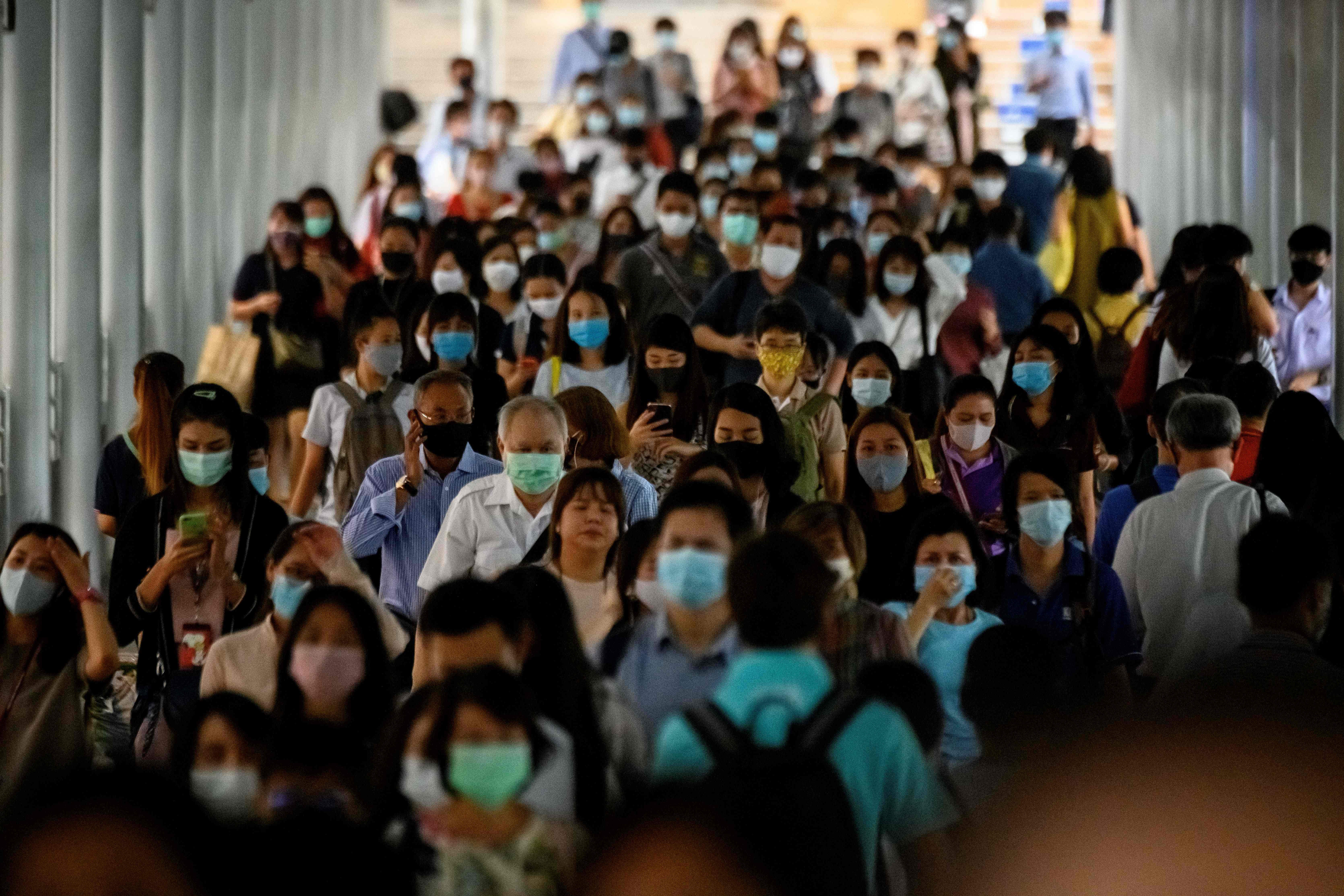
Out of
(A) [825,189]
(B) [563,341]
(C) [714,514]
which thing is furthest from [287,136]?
(C) [714,514]

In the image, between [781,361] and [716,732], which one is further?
[781,361]

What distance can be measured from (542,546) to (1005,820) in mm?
3073

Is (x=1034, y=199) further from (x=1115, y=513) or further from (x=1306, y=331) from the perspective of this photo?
(x=1115, y=513)

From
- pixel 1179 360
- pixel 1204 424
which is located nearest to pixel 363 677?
pixel 1204 424

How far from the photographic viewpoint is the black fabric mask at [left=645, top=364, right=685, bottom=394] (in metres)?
10.4

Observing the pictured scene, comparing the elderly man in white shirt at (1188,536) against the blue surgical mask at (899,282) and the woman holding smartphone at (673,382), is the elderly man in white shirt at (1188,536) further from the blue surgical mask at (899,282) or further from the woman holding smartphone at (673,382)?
the blue surgical mask at (899,282)

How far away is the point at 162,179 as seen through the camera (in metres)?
16.9

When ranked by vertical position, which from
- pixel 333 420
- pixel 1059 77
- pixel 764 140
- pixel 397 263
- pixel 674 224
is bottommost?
pixel 333 420

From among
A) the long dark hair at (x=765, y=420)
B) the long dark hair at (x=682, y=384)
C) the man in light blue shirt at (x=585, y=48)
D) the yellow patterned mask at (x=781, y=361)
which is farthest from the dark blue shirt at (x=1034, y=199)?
the long dark hair at (x=765, y=420)

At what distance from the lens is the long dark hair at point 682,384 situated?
1039cm

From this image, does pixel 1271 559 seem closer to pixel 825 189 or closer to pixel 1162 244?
pixel 825 189

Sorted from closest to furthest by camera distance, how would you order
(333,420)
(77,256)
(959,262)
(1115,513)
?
(1115,513)
(333,420)
(77,256)
(959,262)

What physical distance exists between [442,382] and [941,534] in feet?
8.46

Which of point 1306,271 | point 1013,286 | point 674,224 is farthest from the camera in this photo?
point 1013,286
